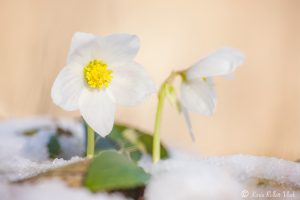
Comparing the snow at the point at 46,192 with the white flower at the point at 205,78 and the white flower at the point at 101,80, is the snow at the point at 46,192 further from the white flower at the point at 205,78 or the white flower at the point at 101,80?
the white flower at the point at 205,78

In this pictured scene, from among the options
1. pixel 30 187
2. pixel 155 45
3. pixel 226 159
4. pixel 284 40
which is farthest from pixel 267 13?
pixel 30 187

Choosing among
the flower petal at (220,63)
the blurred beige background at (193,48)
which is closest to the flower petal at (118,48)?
the flower petal at (220,63)

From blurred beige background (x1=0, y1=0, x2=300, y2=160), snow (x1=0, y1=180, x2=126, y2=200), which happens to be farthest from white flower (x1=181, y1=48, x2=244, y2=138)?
blurred beige background (x1=0, y1=0, x2=300, y2=160)

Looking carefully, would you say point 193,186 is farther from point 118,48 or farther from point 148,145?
point 148,145

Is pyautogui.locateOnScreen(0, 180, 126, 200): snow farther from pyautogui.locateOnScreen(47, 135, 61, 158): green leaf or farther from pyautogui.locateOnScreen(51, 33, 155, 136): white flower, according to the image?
pyautogui.locateOnScreen(47, 135, 61, 158): green leaf

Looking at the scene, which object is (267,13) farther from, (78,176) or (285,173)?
(78,176)

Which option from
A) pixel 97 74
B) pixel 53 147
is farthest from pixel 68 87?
pixel 53 147
